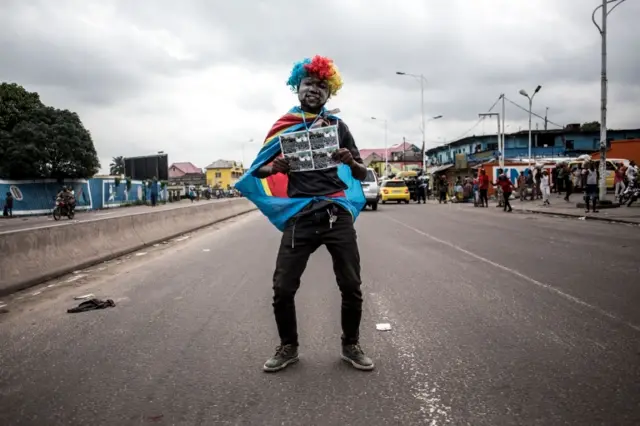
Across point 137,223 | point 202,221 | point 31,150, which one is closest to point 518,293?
point 137,223

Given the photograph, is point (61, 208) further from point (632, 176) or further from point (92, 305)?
A: point (632, 176)

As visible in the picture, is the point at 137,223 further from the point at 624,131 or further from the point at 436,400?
the point at 624,131

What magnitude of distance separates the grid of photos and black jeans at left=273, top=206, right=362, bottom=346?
1.06 feet

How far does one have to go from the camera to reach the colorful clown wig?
3594mm

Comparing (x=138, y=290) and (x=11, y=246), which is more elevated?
(x=11, y=246)

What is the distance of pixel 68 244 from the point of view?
26.5 feet

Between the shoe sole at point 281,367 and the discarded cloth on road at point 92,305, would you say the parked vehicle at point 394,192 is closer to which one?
the discarded cloth on road at point 92,305

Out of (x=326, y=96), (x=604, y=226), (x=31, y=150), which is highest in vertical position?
(x=31, y=150)

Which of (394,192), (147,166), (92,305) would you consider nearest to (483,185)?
(394,192)

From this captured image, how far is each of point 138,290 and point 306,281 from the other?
2.13 m

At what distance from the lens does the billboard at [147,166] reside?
5300cm

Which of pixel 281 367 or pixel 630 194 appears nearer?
pixel 281 367

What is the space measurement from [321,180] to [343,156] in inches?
10.3

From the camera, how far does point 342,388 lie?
313 cm
